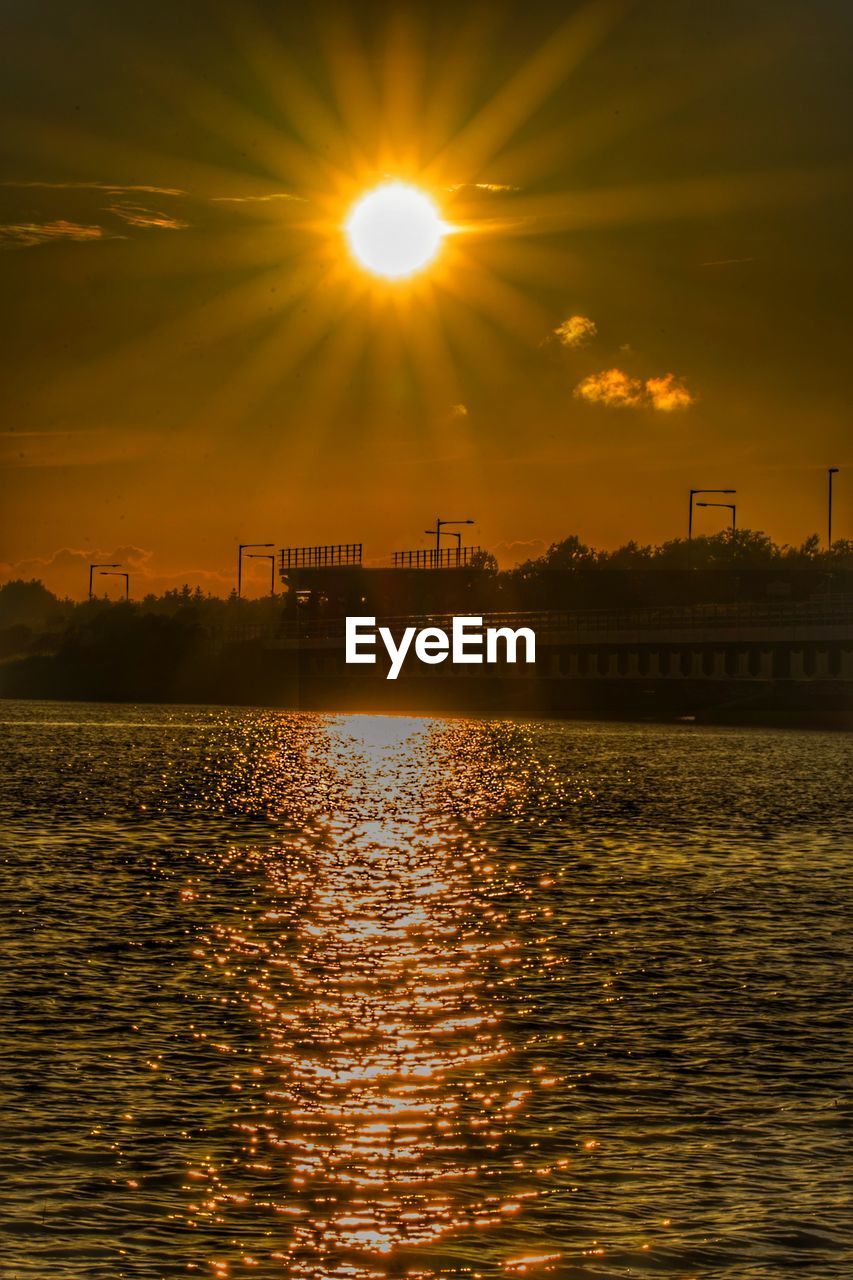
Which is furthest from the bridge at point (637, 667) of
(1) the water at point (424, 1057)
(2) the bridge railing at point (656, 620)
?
(1) the water at point (424, 1057)

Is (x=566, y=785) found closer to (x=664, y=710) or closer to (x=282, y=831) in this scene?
(x=282, y=831)

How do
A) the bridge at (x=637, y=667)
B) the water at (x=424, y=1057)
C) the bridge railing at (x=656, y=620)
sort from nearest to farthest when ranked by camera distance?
the water at (x=424, y=1057), the bridge at (x=637, y=667), the bridge railing at (x=656, y=620)

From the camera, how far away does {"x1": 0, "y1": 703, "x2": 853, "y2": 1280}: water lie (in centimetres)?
1375

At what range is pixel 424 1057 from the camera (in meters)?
19.9

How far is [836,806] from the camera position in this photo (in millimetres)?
62219

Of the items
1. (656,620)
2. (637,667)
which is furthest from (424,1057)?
(637,667)

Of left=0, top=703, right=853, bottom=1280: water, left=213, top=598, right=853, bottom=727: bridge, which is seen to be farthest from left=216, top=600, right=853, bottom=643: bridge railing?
left=0, top=703, right=853, bottom=1280: water

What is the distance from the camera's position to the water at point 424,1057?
45.1ft

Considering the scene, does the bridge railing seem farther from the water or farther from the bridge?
the water

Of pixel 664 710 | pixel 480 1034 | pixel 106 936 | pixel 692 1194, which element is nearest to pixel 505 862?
pixel 106 936

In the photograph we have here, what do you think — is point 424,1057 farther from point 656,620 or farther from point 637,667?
point 637,667

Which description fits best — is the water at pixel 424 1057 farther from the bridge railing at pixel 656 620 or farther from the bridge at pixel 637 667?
the bridge railing at pixel 656 620

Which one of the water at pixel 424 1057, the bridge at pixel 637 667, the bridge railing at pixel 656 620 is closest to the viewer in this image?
the water at pixel 424 1057

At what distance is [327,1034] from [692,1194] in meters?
7.16
